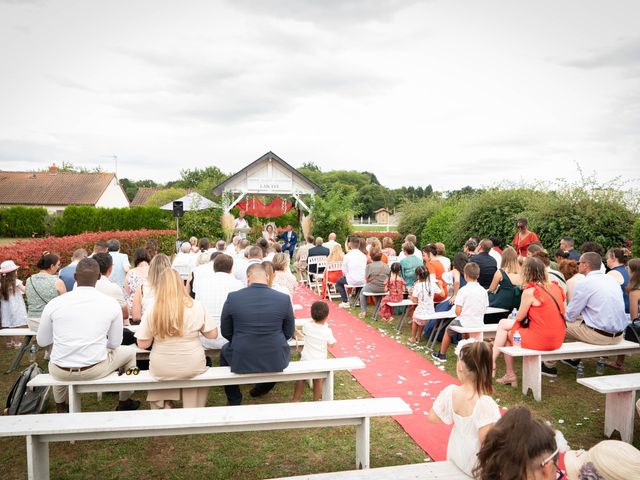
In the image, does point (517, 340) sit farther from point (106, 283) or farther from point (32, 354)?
point (32, 354)

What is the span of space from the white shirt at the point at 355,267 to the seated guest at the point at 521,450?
7.88m

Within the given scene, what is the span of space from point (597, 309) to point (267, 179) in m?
16.8

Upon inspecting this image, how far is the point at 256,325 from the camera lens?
4.23 meters

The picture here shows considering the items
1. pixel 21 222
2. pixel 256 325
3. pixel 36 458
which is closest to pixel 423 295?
pixel 256 325

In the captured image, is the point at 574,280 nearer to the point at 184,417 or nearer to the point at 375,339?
the point at 375,339

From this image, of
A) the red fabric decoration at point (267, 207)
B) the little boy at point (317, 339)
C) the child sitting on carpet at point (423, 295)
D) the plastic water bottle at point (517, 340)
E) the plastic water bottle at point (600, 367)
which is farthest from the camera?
the red fabric decoration at point (267, 207)

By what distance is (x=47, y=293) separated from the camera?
616 centimetres

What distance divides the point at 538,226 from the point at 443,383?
6.76 meters

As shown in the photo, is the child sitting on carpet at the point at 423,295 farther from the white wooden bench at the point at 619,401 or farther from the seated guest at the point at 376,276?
the white wooden bench at the point at 619,401

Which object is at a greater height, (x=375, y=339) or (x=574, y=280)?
(x=574, y=280)

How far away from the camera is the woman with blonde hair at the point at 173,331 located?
414 centimetres

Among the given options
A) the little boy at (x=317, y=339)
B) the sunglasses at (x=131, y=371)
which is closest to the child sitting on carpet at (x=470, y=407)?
the little boy at (x=317, y=339)

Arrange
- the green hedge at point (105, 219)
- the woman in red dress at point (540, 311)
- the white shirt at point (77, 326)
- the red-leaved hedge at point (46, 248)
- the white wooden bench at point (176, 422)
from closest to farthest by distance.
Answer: the white wooden bench at point (176, 422)
the white shirt at point (77, 326)
the woman in red dress at point (540, 311)
the red-leaved hedge at point (46, 248)
the green hedge at point (105, 219)

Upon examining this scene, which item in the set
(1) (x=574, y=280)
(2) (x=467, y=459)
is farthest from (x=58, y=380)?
(1) (x=574, y=280)
